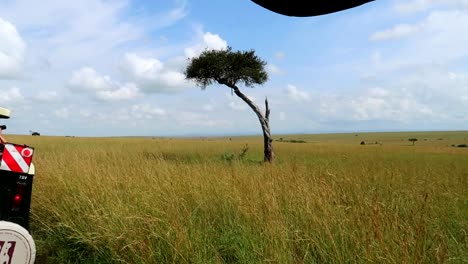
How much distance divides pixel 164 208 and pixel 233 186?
4.31 ft

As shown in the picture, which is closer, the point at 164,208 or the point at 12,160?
the point at 12,160

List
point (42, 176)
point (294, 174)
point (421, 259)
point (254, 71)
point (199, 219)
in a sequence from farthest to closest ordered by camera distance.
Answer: point (254, 71) → point (42, 176) → point (294, 174) → point (199, 219) → point (421, 259)

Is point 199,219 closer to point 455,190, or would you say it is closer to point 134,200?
point 134,200

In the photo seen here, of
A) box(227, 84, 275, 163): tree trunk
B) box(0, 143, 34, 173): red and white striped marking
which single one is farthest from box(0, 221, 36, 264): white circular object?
box(227, 84, 275, 163): tree trunk

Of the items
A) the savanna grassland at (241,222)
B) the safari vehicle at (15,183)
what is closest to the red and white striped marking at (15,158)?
the safari vehicle at (15,183)

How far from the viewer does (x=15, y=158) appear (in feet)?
12.8

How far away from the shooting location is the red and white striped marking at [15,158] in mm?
3809

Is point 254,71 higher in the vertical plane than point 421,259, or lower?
higher

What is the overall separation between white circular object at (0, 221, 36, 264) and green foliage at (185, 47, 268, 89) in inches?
655

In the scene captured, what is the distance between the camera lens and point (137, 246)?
418cm

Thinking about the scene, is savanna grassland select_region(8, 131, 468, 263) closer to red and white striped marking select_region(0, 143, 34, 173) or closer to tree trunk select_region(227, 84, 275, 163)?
red and white striped marking select_region(0, 143, 34, 173)

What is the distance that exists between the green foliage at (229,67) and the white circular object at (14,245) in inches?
655

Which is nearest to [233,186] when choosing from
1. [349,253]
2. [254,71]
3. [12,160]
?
[349,253]

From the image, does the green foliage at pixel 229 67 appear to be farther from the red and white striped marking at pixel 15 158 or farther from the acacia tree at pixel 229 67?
the red and white striped marking at pixel 15 158
